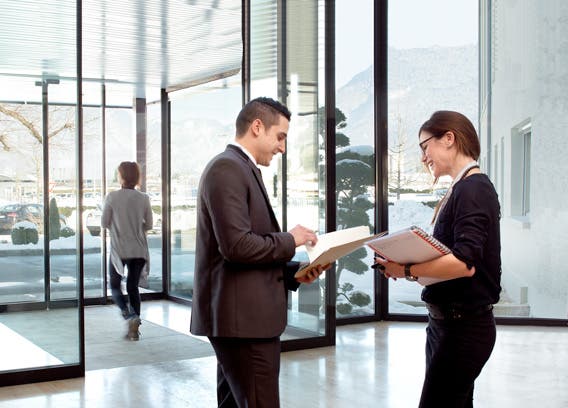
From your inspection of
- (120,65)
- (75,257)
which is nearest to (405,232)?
(75,257)

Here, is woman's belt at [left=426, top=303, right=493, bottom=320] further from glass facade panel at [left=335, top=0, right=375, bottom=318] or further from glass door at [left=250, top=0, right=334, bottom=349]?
glass facade panel at [left=335, top=0, right=375, bottom=318]

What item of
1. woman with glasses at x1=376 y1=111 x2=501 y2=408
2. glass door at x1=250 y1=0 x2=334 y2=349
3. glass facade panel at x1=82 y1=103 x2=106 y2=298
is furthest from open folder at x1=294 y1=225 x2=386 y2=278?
glass facade panel at x1=82 y1=103 x2=106 y2=298

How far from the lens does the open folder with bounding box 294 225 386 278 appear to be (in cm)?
253

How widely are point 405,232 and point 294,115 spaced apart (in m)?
3.84

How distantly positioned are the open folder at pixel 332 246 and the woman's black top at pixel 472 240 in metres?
0.29

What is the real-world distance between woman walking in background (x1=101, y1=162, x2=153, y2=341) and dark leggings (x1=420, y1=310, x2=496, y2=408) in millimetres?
4928

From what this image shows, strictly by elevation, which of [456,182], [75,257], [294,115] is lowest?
[75,257]

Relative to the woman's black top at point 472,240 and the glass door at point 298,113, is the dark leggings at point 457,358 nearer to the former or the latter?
the woman's black top at point 472,240

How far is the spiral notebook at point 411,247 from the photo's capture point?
2330 mm

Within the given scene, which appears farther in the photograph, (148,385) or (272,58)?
(272,58)

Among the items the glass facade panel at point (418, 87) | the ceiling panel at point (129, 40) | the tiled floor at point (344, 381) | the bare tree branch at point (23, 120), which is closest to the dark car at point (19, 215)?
the bare tree branch at point (23, 120)

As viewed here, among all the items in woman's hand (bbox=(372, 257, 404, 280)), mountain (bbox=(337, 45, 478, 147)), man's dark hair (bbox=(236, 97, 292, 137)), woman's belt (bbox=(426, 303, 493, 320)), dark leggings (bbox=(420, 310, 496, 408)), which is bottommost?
dark leggings (bbox=(420, 310, 496, 408))

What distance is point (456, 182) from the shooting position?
2492 mm

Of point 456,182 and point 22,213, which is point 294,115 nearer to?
point 22,213
